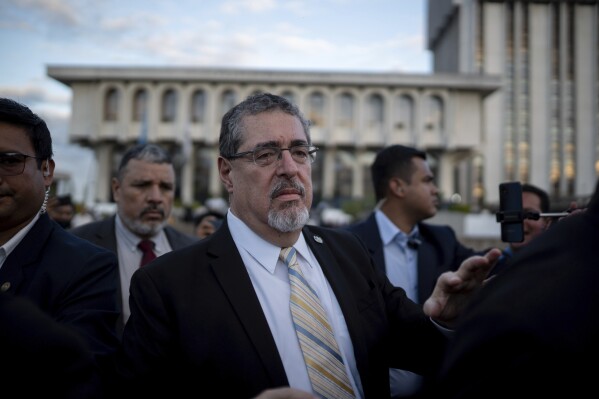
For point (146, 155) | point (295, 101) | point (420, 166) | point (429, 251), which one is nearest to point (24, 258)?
point (146, 155)

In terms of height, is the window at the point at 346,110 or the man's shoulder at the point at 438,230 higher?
the window at the point at 346,110

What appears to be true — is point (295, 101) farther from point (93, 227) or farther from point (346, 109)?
point (93, 227)

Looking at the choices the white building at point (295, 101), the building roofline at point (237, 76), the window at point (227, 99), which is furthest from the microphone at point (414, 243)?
the window at point (227, 99)

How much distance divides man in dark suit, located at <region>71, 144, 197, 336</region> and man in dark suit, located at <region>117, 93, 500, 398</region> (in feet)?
5.80

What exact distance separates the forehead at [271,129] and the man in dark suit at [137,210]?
2045 millimetres

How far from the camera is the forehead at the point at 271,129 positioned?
A: 2131 mm

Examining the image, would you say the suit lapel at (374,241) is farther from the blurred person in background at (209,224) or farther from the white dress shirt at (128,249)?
the white dress shirt at (128,249)

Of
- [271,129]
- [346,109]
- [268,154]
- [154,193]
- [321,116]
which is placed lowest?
[154,193]

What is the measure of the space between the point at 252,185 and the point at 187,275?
52 centimetres

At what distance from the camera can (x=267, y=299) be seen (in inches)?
76.8

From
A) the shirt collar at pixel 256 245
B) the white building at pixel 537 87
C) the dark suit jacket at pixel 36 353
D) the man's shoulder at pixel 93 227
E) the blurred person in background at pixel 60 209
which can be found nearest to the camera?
the dark suit jacket at pixel 36 353

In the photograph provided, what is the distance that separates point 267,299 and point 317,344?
0.28 metres

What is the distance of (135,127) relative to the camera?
43.8 metres

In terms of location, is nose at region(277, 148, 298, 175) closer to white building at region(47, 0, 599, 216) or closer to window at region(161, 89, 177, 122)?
white building at region(47, 0, 599, 216)
